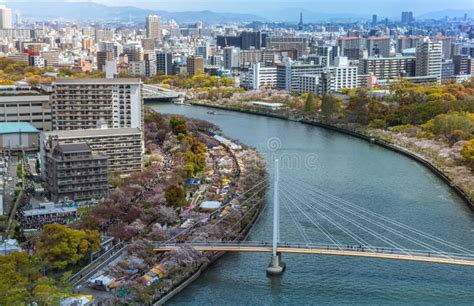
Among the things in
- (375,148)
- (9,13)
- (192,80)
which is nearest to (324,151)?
(375,148)

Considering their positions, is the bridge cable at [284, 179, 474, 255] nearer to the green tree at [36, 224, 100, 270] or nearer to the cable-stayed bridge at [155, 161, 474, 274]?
the cable-stayed bridge at [155, 161, 474, 274]

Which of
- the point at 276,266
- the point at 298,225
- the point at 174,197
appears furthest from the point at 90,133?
the point at 276,266

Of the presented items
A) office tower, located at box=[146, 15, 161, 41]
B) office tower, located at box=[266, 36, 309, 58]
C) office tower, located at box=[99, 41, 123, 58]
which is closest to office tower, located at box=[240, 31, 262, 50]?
office tower, located at box=[266, 36, 309, 58]

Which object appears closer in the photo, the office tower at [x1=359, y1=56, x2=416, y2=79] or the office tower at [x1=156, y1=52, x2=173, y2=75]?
the office tower at [x1=359, y1=56, x2=416, y2=79]

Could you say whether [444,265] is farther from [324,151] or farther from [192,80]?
[192,80]

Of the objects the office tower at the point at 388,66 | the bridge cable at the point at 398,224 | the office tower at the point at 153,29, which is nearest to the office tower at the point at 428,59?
the office tower at the point at 388,66

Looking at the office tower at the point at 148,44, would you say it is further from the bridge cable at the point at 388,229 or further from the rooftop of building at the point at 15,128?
the bridge cable at the point at 388,229
